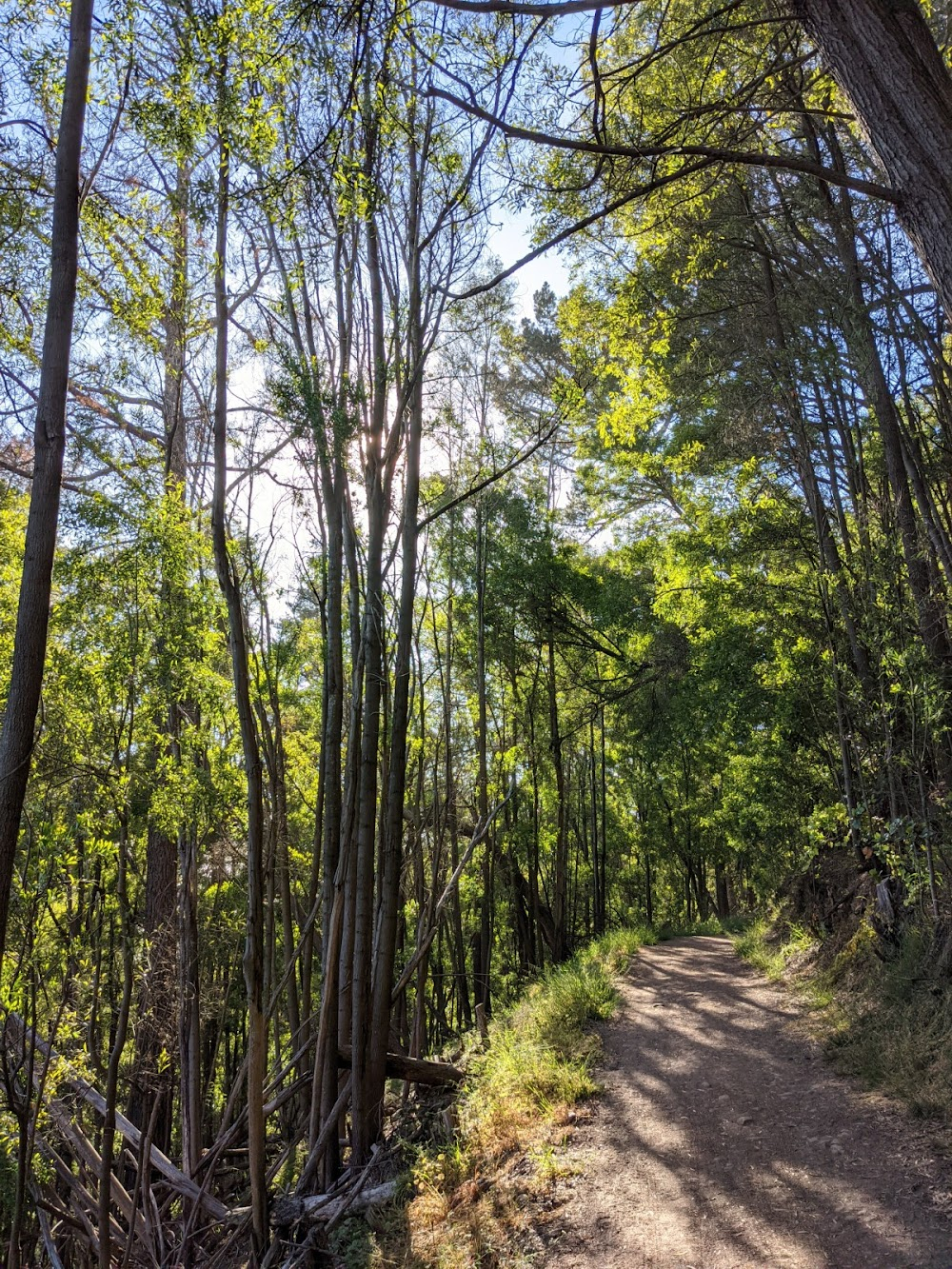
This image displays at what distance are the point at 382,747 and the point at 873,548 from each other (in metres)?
4.62

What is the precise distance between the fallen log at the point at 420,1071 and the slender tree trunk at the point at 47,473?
3.57 meters

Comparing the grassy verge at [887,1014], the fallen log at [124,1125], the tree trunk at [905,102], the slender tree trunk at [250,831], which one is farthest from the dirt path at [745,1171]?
the tree trunk at [905,102]

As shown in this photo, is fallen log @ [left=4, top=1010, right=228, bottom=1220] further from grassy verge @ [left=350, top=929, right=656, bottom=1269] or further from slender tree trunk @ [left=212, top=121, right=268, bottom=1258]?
grassy verge @ [left=350, top=929, right=656, bottom=1269]

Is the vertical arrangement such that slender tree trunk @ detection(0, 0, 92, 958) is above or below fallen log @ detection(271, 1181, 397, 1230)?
above

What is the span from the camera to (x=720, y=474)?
10.7 metres

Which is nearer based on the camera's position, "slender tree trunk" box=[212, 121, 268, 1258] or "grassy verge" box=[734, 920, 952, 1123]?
"grassy verge" box=[734, 920, 952, 1123]

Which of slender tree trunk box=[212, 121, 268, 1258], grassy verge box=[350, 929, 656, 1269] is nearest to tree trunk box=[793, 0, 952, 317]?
slender tree trunk box=[212, 121, 268, 1258]

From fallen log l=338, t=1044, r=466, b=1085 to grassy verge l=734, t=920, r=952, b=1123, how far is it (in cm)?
302

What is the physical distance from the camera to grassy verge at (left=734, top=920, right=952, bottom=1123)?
14.7ft

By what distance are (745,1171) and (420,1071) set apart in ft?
10.2

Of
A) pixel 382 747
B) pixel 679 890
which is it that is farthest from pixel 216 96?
pixel 679 890

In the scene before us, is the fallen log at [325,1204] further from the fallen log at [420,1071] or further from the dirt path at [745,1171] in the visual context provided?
the dirt path at [745,1171]

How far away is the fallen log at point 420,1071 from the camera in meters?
6.18

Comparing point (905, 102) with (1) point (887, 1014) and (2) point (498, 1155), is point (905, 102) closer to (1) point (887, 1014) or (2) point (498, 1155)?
(1) point (887, 1014)
